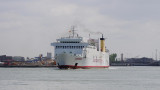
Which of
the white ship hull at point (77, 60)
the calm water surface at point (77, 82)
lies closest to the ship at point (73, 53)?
the white ship hull at point (77, 60)

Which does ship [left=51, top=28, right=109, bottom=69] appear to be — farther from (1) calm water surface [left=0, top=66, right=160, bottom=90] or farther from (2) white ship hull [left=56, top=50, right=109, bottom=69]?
(1) calm water surface [left=0, top=66, right=160, bottom=90]

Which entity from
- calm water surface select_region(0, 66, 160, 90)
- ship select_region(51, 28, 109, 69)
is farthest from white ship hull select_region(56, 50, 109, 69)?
calm water surface select_region(0, 66, 160, 90)

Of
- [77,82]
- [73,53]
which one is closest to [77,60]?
[73,53]

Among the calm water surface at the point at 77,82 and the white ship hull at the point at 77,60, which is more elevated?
the white ship hull at the point at 77,60

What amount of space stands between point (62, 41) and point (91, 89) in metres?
68.0

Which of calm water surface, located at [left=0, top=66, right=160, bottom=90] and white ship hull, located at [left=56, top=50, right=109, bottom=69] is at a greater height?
white ship hull, located at [left=56, top=50, right=109, bottom=69]

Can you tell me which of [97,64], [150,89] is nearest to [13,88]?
[150,89]

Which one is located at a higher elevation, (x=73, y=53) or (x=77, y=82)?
(x=73, y=53)

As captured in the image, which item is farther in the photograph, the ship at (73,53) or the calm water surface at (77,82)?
the ship at (73,53)

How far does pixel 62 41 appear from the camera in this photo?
124438mm

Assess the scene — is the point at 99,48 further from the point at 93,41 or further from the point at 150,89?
the point at 150,89

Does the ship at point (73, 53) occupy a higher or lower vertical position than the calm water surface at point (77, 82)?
higher

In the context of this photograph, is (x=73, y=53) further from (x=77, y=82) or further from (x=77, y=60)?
(x=77, y=82)

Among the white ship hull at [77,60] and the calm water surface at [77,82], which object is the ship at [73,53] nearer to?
the white ship hull at [77,60]
